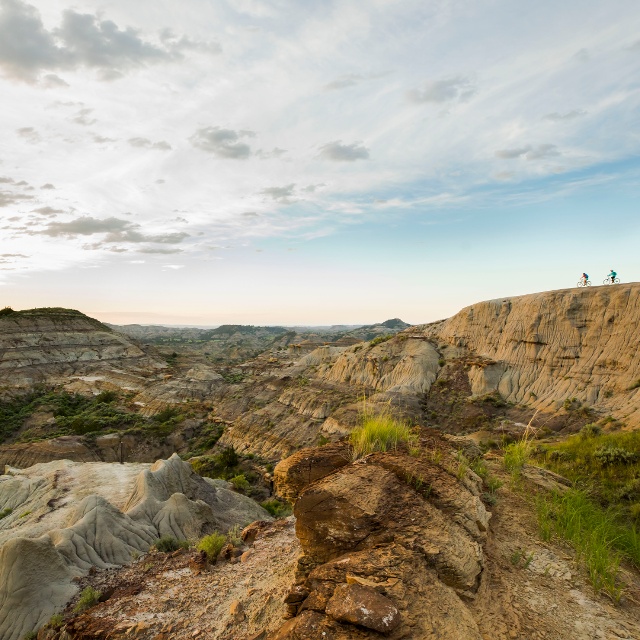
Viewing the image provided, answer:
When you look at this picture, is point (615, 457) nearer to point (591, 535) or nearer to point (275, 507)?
point (591, 535)

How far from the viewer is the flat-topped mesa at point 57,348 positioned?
201ft

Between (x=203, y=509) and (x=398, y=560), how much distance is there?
50.2 feet

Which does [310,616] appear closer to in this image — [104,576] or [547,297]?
[104,576]

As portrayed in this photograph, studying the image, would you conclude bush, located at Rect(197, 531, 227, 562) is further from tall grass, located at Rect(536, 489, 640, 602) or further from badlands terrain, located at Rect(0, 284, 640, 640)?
tall grass, located at Rect(536, 489, 640, 602)

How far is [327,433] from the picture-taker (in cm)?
3412

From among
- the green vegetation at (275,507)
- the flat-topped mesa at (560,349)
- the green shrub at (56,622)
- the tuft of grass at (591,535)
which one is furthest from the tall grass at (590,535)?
the flat-topped mesa at (560,349)

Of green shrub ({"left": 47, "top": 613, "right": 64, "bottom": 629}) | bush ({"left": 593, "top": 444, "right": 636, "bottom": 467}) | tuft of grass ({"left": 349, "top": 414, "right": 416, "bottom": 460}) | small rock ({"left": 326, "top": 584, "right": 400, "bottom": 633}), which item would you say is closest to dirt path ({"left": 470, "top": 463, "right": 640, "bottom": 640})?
small rock ({"left": 326, "top": 584, "right": 400, "bottom": 633})

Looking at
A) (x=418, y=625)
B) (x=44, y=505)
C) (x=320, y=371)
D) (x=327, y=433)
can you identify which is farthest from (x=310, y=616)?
(x=320, y=371)

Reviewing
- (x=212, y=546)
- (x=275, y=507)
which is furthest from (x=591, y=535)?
(x=275, y=507)

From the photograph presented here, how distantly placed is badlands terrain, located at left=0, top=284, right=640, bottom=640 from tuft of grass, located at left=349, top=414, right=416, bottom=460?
15 centimetres

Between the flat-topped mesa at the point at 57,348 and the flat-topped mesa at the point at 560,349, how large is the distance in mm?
58458

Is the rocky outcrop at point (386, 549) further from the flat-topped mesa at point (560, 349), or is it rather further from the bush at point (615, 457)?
the flat-topped mesa at point (560, 349)

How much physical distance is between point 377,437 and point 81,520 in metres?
12.8

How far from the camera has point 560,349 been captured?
113ft
